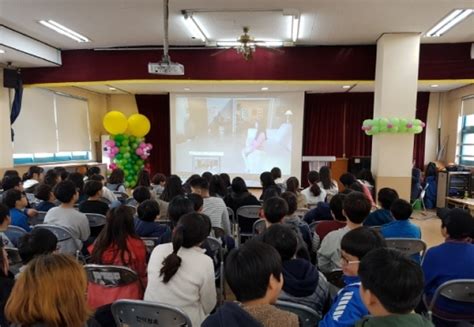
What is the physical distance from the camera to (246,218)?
12.4ft

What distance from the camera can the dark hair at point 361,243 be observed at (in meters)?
1.60

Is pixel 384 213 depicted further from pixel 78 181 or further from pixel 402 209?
pixel 78 181

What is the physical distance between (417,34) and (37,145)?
299 inches

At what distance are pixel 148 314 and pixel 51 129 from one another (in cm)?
→ 731

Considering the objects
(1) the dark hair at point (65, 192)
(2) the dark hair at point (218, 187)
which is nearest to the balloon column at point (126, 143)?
(2) the dark hair at point (218, 187)

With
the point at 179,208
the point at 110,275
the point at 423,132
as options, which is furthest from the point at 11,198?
the point at 423,132

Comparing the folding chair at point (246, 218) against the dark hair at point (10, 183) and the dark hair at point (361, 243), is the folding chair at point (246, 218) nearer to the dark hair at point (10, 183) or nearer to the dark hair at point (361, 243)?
the dark hair at point (361, 243)

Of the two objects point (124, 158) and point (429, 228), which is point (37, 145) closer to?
point (124, 158)

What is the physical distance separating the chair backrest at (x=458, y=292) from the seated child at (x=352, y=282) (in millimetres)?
477

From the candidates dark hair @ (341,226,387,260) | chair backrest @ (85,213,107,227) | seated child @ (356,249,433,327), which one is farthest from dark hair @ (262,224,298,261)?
chair backrest @ (85,213,107,227)

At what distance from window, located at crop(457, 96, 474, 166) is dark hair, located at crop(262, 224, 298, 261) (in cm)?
767

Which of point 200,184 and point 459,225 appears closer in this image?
point 459,225

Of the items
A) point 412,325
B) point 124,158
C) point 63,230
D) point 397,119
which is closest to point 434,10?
A: point 397,119

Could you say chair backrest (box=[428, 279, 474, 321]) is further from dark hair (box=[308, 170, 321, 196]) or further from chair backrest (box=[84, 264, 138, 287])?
dark hair (box=[308, 170, 321, 196])
